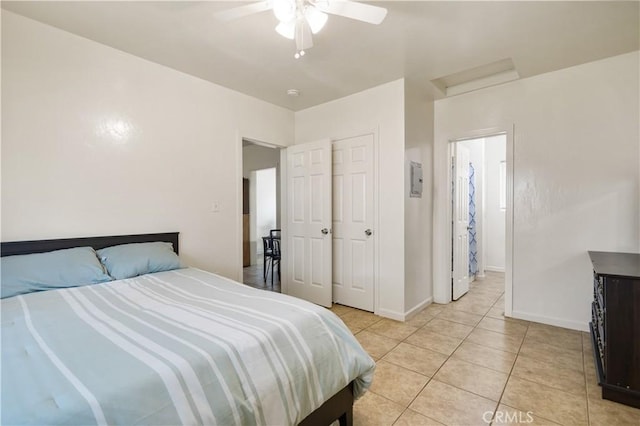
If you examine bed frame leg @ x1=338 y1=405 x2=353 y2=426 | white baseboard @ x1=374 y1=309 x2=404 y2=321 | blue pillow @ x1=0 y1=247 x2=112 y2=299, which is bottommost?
white baseboard @ x1=374 y1=309 x2=404 y2=321

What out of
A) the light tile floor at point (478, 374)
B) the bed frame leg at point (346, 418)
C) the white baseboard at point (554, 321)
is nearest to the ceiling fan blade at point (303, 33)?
the bed frame leg at point (346, 418)

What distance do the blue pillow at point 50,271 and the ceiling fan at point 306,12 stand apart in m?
1.84

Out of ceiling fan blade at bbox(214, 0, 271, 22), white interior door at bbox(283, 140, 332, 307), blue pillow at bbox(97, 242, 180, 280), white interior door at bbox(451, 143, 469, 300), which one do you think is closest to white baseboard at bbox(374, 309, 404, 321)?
white interior door at bbox(283, 140, 332, 307)

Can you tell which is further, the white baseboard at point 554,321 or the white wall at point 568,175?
the white baseboard at point 554,321

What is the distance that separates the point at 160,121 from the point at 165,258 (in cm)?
130

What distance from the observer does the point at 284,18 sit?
173 cm

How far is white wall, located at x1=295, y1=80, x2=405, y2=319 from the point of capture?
122 inches

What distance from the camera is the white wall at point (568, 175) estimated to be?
8.63 ft

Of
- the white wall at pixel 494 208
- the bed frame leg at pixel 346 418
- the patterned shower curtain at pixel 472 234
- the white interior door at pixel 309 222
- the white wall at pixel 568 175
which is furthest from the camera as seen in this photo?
the white wall at pixel 494 208

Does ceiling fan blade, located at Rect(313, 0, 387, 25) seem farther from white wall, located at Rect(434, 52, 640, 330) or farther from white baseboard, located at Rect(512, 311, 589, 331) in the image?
white baseboard, located at Rect(512, 311, 589, 331)

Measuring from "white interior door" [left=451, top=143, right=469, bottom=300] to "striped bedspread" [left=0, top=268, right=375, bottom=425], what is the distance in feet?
9.10

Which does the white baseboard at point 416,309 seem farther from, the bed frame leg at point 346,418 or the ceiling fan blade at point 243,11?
the ceiling fan blade at point 243,11

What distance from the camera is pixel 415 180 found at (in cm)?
328

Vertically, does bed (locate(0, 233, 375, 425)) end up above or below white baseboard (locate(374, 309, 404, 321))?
above
